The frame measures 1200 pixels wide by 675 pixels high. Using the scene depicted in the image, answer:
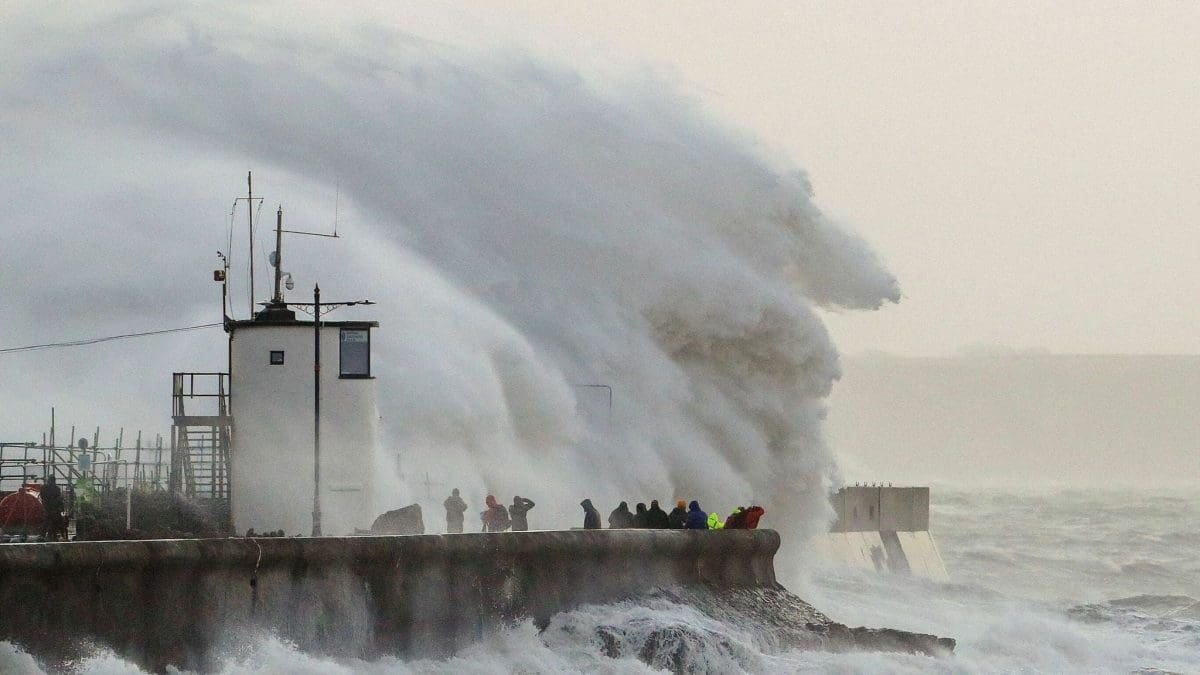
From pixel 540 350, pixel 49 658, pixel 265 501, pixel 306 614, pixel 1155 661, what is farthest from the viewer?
pixel 540 350

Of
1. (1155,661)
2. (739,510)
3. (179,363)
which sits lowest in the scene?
(1155,661)

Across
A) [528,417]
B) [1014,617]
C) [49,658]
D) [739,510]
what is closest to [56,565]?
[49,658]

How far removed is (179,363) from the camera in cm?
2944

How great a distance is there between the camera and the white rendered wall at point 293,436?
70.0 feet

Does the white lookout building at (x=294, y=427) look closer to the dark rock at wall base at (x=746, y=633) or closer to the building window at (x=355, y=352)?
the building window at (x=355, y=352)

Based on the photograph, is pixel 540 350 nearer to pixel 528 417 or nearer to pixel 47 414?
pixel 528 417

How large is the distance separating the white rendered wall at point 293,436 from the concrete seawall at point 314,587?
199 centimetres

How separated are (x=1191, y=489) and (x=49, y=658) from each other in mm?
114272

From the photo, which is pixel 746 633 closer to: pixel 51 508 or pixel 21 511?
pixel 51 508

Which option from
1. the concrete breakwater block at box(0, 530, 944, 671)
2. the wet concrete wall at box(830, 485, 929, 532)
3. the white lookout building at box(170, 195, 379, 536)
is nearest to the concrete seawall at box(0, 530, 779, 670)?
the concrete breakwater block at box(0, 530, 944, 671)

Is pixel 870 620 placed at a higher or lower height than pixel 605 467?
lower

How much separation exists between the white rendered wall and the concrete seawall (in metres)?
1.99

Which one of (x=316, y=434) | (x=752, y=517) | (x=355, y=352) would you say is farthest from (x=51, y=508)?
(x=752, y=517)

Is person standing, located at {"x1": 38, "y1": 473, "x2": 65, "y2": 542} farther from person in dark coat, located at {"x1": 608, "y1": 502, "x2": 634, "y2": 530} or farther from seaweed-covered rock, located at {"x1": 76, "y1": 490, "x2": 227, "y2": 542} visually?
person in dark coat, located at {"x1": 608, "y1": 502, "x2": 634, "y2": 530}
